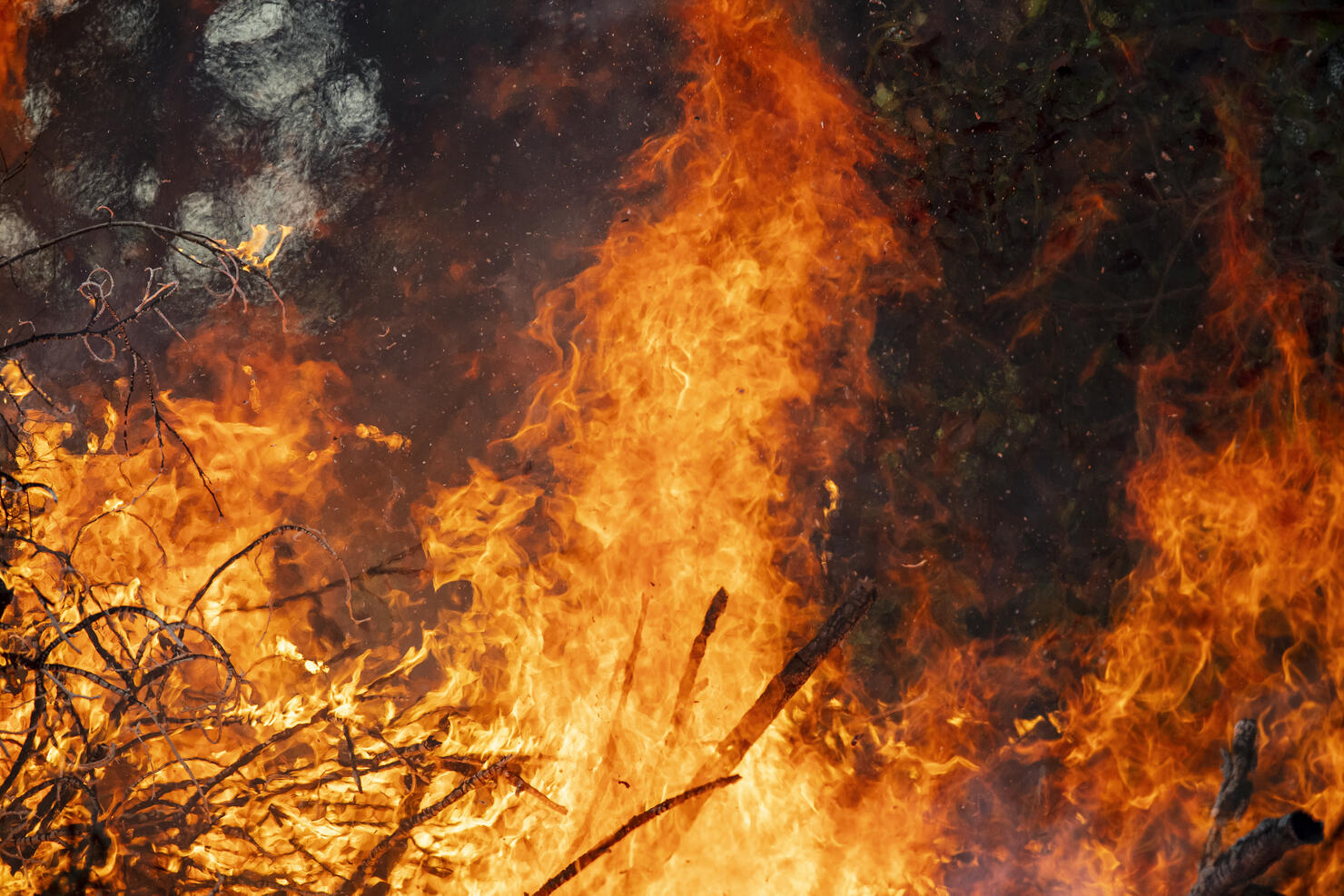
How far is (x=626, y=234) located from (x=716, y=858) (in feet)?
13.6

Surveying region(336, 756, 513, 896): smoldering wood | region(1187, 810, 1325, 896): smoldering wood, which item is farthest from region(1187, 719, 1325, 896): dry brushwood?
region(336, 756, 513, 896): smoldering wood

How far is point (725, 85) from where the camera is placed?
242 inches

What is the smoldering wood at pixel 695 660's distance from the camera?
5836 mm

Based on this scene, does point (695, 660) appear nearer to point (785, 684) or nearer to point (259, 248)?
point (785, 684)

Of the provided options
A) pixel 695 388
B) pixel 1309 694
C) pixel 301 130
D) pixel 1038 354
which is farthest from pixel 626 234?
pixel 1309 694

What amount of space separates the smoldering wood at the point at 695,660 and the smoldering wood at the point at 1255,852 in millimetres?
2859

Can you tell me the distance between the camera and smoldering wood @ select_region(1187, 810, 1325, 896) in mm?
4074

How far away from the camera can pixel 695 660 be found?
6.00m

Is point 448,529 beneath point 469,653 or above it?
above

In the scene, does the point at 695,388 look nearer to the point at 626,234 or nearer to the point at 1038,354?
the point at 626,234

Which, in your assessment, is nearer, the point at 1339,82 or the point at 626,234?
the point at 1339,82

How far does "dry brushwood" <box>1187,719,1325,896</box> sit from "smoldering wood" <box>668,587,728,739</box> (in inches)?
110

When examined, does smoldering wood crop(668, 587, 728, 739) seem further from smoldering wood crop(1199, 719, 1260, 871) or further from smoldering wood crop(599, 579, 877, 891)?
smoldering wood crop(1199, 719, 1260, 871)

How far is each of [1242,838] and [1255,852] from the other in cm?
8
